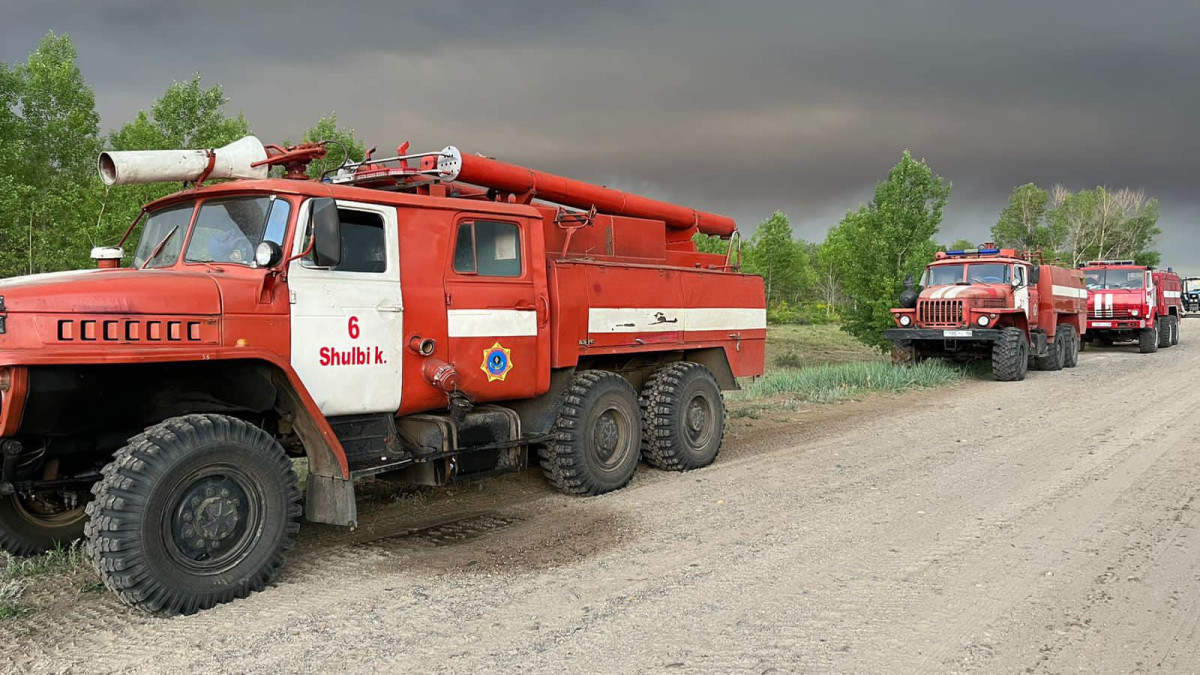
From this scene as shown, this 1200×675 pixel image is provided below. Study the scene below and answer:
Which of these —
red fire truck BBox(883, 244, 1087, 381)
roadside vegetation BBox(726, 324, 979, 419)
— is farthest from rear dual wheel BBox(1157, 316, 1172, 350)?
roadside vegetation BBox(726, 324, 979, 419)

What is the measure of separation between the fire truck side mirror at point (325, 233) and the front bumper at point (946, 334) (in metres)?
14.1

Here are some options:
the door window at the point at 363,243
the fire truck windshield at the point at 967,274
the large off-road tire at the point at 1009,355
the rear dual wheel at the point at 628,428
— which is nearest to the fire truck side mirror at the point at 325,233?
the door window at the point at 363,243

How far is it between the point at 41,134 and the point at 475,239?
20.2 meters

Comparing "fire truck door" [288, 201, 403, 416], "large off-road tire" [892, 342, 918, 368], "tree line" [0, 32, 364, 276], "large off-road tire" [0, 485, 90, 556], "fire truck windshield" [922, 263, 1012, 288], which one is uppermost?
"tree line" [0, 32, 364, 276]

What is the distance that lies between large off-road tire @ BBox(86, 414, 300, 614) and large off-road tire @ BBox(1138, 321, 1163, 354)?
26.2 meters

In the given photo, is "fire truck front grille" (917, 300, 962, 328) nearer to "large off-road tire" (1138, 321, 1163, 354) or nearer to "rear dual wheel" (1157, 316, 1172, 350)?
"large off-road tire" (1138, 321, 1163, 354)

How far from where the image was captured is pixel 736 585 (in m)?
4.82

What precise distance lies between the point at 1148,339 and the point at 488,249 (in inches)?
968

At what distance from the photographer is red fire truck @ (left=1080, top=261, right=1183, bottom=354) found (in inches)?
942

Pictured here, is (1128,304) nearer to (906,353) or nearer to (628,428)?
(906,353)

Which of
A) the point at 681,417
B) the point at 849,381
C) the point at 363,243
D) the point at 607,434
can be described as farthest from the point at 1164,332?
the point at 363,243

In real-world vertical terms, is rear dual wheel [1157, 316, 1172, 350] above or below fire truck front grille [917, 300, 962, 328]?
below

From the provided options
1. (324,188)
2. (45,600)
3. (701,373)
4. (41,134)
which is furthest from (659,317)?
(41,134)

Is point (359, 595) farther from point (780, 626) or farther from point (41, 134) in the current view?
point (41, 134)
